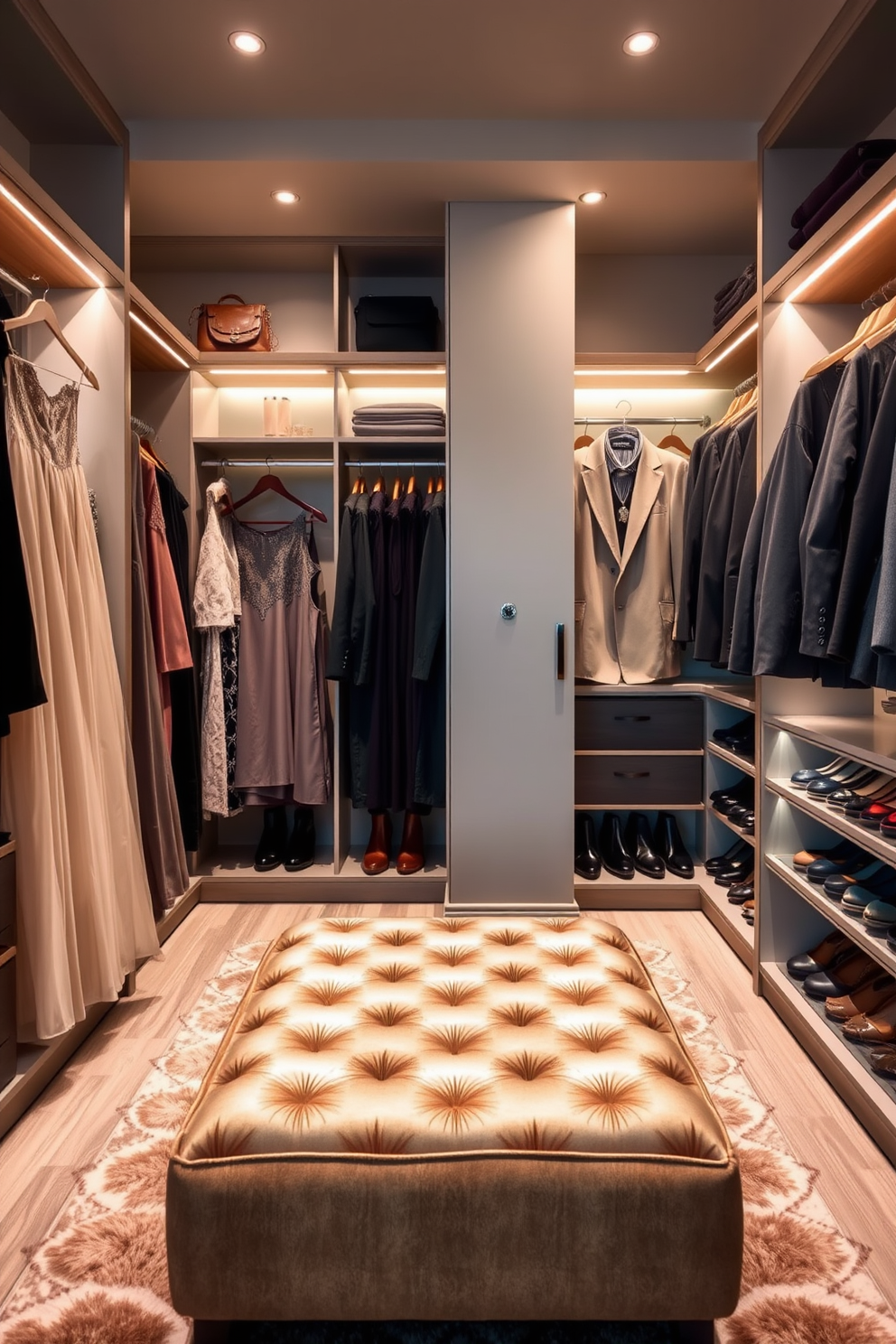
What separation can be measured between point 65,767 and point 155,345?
1642 millimetres

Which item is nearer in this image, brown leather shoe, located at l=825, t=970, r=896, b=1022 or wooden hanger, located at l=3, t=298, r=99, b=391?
wooden hanger, located at l=3, t=298, r=99, b=391

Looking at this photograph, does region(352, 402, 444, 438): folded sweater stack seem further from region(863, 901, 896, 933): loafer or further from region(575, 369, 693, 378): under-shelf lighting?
region(863, 901, 896, 933): loafer

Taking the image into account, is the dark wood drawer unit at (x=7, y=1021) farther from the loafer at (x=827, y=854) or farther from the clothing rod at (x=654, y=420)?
the clothing rod at (x=654, y=420)

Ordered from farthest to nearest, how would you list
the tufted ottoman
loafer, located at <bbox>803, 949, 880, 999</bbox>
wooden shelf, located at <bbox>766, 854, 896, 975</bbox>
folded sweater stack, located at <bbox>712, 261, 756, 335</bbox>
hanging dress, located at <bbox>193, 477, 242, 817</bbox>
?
hanging dress, located at <bbox>193, 477, 242, 817</bbox>
folded sweater stack, located at <bbox>712, 261, 756, 335</bbox>
loafer, located at <bbox>803, 949, 880, 999</bbox>
wooden shelf, located at <bbox>766, 854, 896, 975</bbox>
the tufted ottoman

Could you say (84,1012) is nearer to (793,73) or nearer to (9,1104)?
(9,1104)

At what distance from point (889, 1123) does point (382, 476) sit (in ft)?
9.26

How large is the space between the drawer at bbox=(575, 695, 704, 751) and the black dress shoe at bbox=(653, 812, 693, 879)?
0.35 meters

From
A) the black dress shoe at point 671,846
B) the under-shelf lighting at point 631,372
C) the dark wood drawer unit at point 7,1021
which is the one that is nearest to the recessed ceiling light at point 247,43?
the under-shelf lighting at point 631,372

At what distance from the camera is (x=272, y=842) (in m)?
3.46

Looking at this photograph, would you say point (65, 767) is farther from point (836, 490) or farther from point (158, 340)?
point (836, 490)

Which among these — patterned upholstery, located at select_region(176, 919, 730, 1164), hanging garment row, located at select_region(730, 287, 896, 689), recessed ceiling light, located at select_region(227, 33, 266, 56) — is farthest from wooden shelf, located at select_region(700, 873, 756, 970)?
recessed ceiling light, located at select_region(227, 33, 266, 56)

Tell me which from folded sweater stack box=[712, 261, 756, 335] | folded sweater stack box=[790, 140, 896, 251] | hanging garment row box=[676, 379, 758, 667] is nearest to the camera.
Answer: folded sweater stack box=[790, 140, 896, 251]

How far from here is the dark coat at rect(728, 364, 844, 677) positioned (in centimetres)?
209

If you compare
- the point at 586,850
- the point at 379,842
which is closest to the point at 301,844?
the point at 379,842
